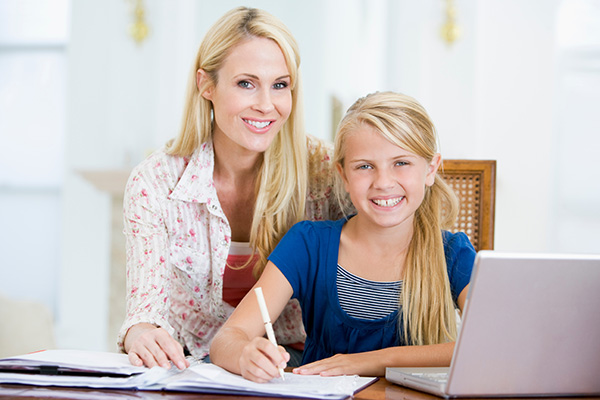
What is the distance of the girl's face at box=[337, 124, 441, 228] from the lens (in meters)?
1.24

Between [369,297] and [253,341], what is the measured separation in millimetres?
411

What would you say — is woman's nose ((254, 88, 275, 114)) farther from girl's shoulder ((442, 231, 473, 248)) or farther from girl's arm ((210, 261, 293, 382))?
girl's shoulder ((442, 231, 473, 248))

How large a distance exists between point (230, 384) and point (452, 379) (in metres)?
0.28

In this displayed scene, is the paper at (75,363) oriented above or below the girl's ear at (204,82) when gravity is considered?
below

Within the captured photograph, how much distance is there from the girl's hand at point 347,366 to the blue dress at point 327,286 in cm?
23

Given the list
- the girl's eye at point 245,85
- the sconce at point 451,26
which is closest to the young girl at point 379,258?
the girl's eye at point 245,85

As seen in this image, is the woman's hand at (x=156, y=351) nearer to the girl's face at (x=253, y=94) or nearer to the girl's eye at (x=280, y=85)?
the girl's face at (x=253, y=94)

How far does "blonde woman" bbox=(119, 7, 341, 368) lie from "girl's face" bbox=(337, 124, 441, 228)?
0.25 m

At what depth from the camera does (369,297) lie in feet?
4.16

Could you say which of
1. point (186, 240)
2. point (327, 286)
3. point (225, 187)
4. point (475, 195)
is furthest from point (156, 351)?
point (475, 195)

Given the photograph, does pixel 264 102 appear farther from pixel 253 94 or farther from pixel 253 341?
pixel 253 341

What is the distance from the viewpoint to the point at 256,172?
1577mm

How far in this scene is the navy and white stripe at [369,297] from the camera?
1.26m

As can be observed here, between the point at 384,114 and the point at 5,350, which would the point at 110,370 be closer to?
the point at 384,114
